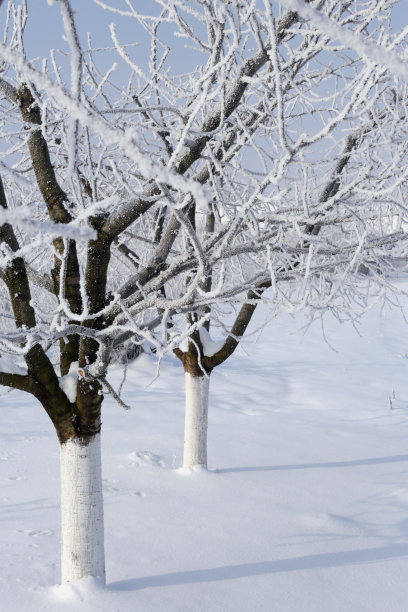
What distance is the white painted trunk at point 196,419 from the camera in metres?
6.65

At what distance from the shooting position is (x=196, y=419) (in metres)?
6.64

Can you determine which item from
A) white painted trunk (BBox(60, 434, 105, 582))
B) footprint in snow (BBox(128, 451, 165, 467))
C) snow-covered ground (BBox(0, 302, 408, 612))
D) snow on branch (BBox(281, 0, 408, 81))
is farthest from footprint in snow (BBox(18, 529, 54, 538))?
snow on branch (BBox(281, 0, 408, 81))

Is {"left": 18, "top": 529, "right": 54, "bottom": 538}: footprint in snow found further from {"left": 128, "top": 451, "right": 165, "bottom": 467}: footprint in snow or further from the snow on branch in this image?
the snow on branch

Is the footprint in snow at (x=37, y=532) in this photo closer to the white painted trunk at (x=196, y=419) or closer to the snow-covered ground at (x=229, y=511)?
the snow-covered ground at (x=229, y=511)

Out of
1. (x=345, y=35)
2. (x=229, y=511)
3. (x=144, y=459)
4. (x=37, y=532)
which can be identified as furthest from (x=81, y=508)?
(x=345, y=35)

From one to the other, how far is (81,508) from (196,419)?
2884mm

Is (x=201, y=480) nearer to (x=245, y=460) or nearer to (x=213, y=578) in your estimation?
(x=245, y=460)

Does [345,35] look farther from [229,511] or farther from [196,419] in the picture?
[196,419]

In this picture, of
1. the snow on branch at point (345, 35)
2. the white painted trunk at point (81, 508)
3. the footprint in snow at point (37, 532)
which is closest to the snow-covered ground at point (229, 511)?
the footprint in snow at point (37, 532)

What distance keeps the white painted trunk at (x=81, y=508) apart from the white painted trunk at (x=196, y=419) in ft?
9.11

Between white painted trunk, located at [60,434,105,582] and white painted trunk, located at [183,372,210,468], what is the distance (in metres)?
2.78

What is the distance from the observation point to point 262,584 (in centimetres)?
423

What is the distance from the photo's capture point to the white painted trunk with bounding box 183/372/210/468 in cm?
665

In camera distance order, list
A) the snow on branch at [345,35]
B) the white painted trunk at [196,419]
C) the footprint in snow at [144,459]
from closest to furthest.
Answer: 1. the snow on branch at [345,35]
2. the white painted trunk at [196,419]
3. the footprint in snow at [144,459]
